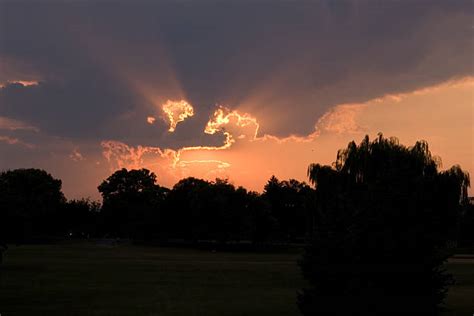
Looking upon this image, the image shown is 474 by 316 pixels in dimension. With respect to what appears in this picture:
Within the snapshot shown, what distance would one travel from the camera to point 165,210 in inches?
4697

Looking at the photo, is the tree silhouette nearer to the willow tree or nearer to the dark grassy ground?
the dark grassy ground

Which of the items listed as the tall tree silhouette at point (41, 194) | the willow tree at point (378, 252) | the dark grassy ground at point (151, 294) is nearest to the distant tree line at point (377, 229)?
the willow tree at point (378, 252)

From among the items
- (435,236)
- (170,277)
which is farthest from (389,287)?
(170,277)

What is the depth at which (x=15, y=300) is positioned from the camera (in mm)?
22875

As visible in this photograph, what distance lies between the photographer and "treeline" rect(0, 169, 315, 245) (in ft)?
350

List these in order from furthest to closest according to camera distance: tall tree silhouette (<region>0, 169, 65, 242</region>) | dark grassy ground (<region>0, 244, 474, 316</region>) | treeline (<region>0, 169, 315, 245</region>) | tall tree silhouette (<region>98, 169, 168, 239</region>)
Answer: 1. tall tree silhouette (<region>0, 169, 65, 242</region>)
2. tall tree silhouette (<region>98, 169, 168, 239</region>)
3. treeline (<region>0, 169, 315, 245</region>)
4. dark grassy ground (<region>0, 244, 474, 316</region>)

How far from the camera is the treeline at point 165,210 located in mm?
106688

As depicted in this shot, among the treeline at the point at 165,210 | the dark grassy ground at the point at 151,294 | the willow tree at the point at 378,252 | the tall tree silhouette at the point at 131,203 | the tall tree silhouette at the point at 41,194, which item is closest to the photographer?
the willow tree at the point at 378,252

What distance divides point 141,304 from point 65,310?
9.73 ft

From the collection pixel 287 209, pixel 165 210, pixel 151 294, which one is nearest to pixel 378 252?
pixel 151 294

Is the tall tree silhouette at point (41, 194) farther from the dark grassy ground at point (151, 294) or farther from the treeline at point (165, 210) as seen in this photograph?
the dark grassy ground at point (151, 294)

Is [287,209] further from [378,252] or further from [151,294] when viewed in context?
[378,252]

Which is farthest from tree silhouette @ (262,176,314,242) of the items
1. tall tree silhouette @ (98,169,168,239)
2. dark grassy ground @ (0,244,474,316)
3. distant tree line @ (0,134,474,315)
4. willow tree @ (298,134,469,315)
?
willow tree @ (298,134,469,315)

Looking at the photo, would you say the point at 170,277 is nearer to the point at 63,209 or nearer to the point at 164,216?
the point at 164,216
